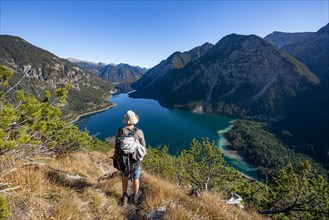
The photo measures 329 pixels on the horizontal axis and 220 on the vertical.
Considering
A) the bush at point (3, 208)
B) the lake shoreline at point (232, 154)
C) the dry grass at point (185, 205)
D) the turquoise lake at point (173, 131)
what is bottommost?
the lake shoreline at point (232, 154)

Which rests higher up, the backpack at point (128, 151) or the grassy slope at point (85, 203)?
the backpack at point (128, 151)

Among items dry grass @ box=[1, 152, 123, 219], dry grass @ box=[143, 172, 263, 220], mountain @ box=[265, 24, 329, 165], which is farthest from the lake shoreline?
dry grass @ box=[1, 152, 123, 219]

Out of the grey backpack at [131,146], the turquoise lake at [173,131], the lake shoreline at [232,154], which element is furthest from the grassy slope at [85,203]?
the turquoise lake at [173,131]

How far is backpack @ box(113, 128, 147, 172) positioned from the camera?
4.85 meters

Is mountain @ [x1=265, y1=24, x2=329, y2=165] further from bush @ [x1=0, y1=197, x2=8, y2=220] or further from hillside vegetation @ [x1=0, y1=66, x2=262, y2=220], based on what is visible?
bush @ [x1=0, y1=197, x2=8, y2=220]

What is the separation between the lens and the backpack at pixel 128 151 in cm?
485

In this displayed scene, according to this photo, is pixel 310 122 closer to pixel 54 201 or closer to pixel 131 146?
pixel 131 146

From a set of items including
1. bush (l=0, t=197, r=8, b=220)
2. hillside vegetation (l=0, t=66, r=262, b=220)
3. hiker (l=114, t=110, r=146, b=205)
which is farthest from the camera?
hiker (l=114, t=110, r=146, b=205)

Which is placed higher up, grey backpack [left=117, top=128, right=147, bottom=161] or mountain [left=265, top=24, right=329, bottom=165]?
grey backpack [left=117, top=128, right=147, bottom=161]

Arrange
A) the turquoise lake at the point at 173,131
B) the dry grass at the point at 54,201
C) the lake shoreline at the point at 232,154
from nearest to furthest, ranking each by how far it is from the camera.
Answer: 1. the dry grass at the point at 54,201
2. the lake shoreline at the point at 232,154
3. the turquoise lake at the point at 173,131

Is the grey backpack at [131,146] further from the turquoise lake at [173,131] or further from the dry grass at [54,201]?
the turquoise lake at [173,131]

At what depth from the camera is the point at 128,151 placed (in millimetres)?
4844

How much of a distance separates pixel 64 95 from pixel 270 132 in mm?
165293

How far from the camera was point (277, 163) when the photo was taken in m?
95.1
